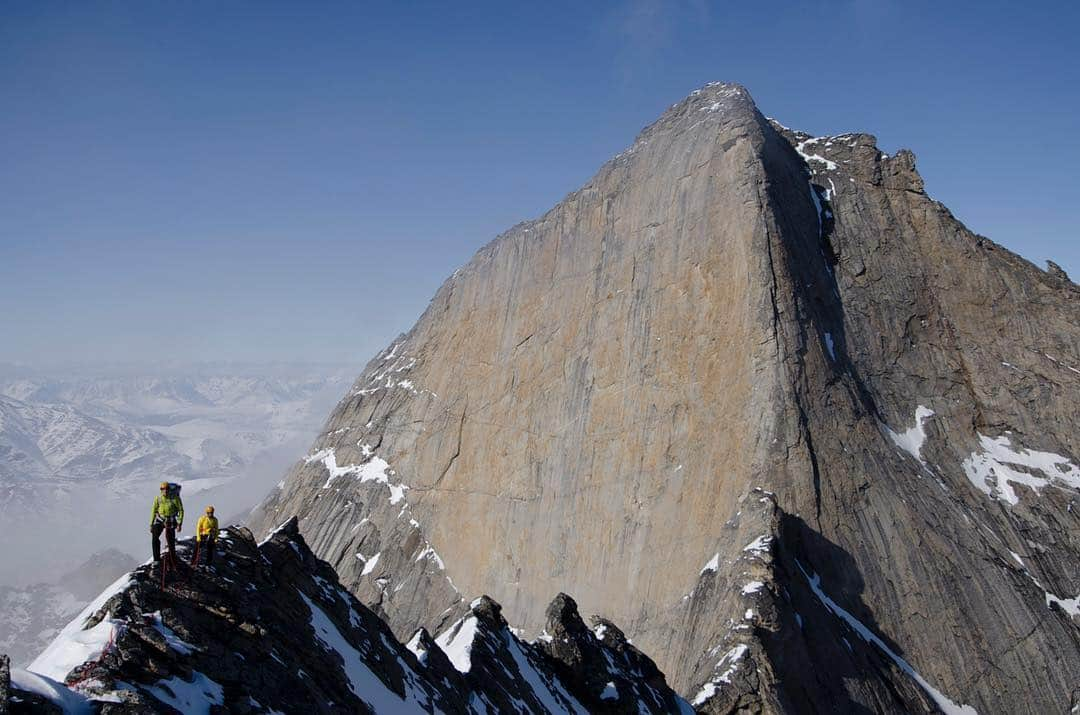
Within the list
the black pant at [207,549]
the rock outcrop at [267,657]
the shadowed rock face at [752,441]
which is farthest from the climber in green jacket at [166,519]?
the shadowed rock face at [752,441]

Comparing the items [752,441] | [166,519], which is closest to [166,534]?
[166,519]

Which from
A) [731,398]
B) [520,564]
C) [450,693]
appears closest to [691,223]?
[731,398]

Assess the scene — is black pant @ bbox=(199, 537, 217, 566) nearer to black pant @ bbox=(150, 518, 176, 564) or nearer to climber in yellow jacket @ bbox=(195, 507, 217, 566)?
climber in yellow jacket @ bbox=(195, 507, 217, 566)

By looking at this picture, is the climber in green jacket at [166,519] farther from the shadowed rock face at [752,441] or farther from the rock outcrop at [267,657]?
the shadowed rock face at [752,441]

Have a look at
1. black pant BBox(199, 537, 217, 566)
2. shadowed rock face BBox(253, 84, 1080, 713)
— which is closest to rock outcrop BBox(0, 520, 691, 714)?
black pant BBox(199, 537, 217, 566)

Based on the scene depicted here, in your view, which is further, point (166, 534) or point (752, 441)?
point (752, 441)

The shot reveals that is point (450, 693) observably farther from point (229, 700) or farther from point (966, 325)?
point (966, 325)

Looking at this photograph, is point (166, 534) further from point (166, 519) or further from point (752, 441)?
point (752, 441)
